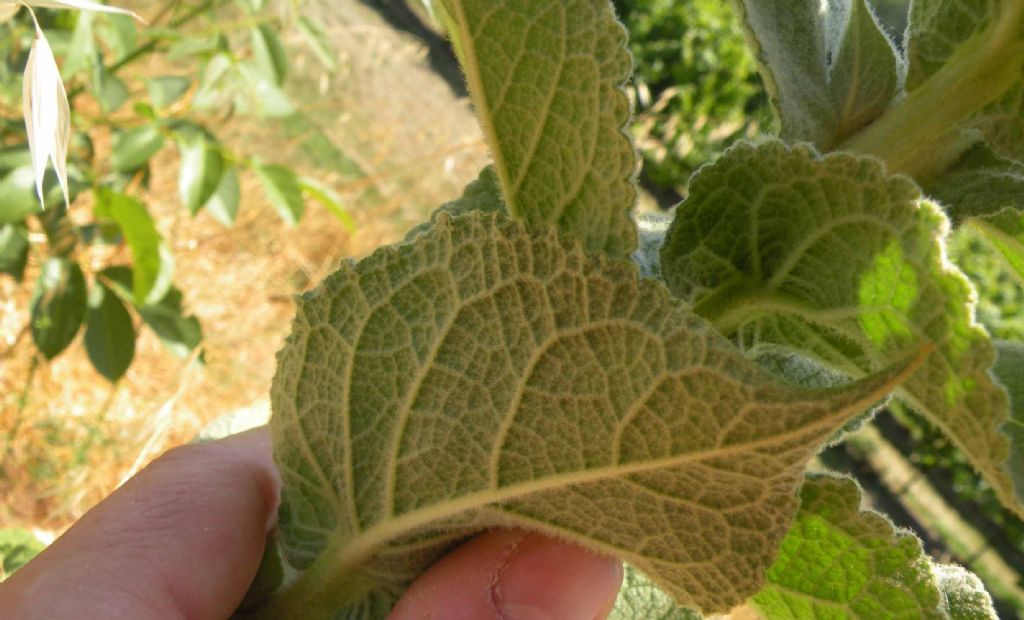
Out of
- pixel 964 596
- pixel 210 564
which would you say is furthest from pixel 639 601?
pixel 210 564

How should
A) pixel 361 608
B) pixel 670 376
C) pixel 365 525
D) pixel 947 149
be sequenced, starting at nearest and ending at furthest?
pixel 670 376 < pixel 947 149 < pixel 365 525 < pixel 361 608

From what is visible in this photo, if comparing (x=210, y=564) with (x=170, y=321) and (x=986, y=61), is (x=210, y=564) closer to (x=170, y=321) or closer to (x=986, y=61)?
(x=986, y=61)

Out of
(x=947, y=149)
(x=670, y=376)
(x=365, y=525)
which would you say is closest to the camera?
(x=670, y=376)

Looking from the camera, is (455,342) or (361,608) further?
(361,608)

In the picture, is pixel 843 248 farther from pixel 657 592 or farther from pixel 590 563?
pixel 657 592

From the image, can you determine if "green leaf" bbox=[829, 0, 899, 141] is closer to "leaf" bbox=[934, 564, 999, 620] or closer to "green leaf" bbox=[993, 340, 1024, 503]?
"green leaf" bbox=[993, 340, 1024, 503]

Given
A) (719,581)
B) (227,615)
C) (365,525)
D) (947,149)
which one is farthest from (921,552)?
(227,615)

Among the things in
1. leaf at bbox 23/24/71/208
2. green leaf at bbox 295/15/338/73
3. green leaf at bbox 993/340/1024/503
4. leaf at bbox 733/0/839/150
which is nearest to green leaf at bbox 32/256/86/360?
green leaf at bbox 295/15/338/73
